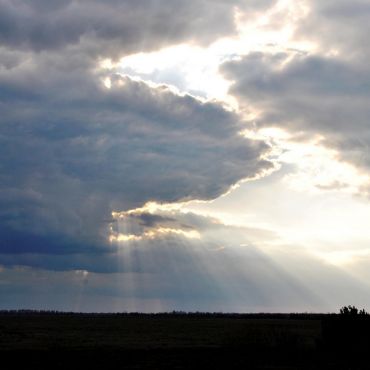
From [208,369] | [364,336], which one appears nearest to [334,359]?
[364,336]

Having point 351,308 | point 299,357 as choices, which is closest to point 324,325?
point 351,308

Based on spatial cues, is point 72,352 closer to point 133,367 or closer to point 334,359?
point 133,367

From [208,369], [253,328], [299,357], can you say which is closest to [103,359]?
[208,369]

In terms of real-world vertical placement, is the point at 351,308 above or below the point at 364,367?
above

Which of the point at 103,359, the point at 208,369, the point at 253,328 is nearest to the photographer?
the point at 208,369

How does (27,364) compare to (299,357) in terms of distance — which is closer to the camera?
(27,364)

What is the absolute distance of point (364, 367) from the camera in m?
37.7

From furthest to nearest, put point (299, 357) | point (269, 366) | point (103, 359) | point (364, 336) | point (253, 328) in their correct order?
point (253, 328) < point (364, 336) < point (299, 357) < point (103, 359) < point (269, 366)

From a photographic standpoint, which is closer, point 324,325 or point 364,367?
point 364,367

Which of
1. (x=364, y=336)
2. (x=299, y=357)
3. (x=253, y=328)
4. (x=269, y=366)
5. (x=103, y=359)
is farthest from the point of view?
(x=253, y=328)

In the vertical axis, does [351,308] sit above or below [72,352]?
above

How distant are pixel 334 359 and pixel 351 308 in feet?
29.4

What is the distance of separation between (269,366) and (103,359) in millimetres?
11974

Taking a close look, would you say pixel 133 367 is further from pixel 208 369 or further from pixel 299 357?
pixel 299 357
